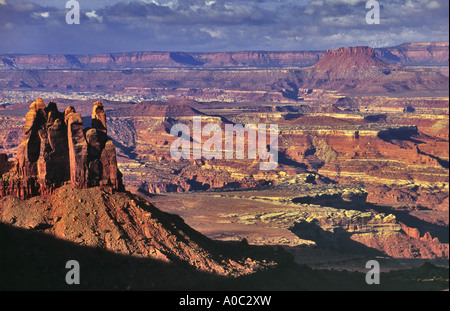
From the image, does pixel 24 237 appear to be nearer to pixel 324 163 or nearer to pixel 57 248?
pixel 57 248

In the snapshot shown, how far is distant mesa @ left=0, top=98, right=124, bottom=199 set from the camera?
46844mm

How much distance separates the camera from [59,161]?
47531 millimetres

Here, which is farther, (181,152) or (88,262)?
(181,152)

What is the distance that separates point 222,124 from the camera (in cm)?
19362

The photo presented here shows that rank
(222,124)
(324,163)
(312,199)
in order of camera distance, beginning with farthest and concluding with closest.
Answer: (222,124), (324,163), (312,199)

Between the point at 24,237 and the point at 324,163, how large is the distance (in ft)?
385

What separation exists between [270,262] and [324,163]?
109104mm

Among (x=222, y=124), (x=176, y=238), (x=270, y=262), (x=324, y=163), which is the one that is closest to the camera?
(x=176, y=238)

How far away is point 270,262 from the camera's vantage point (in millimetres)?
49906

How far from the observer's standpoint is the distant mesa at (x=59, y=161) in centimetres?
4684

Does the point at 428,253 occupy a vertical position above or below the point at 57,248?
below

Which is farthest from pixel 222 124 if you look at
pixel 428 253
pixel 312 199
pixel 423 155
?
pixel 428 253
